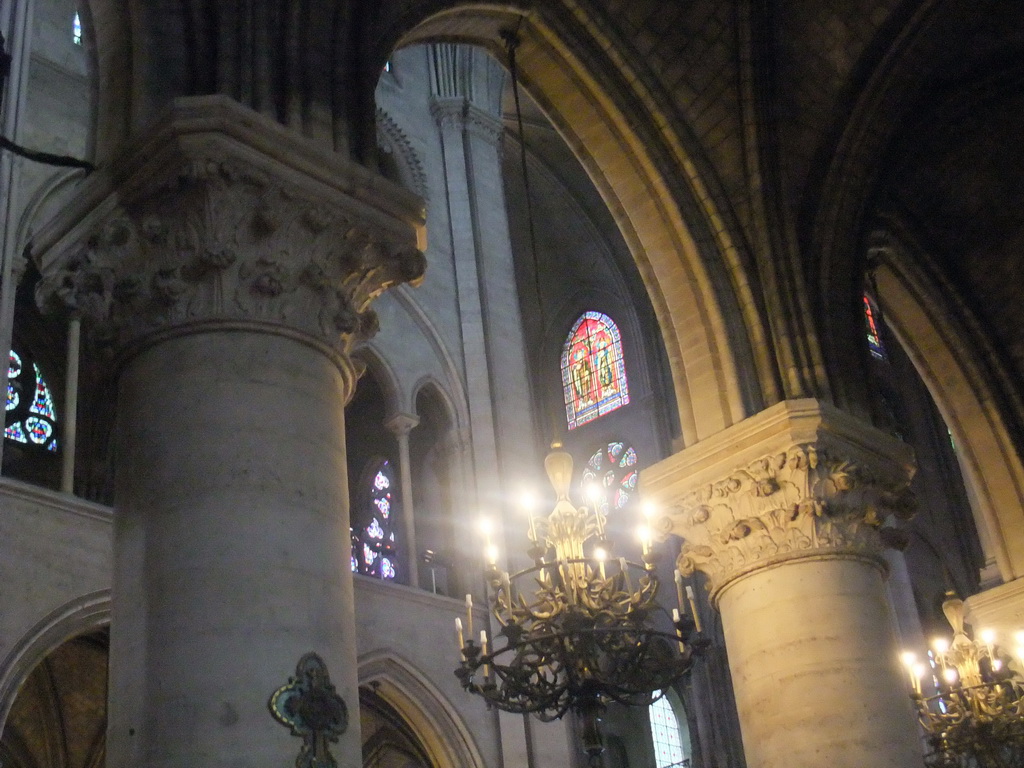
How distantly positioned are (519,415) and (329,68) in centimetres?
1219

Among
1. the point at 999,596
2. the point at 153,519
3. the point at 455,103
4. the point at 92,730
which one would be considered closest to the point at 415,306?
the point at 455,103

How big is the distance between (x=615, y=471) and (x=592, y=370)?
94.8 inches

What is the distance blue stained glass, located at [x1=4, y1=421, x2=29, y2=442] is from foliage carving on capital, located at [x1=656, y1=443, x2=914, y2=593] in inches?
429

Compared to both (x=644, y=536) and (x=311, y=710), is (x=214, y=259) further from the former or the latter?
(x=644, y=536)

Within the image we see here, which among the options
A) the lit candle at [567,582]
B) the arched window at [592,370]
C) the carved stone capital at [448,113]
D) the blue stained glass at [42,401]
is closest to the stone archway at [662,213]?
the lit candle at [567,582]

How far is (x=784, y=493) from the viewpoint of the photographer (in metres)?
8.62

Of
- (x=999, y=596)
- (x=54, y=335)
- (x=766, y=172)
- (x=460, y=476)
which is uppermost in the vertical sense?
(x=54, y=335)

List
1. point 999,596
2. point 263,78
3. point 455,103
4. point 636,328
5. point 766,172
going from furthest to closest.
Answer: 1. point 636,328
2. point 455,103
3. point 999,596
4. point 766,172
5. point 263,78

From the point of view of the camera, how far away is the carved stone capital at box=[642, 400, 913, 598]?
8.48 m

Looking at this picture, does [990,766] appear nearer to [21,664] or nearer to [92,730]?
[21,664]

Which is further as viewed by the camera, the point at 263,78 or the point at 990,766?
the point at 990,766

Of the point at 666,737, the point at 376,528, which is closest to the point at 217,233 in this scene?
the point at 376,528

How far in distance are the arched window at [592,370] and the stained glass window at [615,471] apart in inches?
32.8

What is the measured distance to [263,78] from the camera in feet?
21.3
